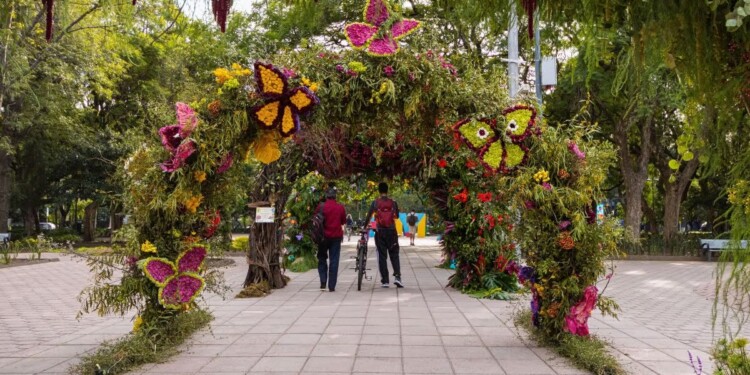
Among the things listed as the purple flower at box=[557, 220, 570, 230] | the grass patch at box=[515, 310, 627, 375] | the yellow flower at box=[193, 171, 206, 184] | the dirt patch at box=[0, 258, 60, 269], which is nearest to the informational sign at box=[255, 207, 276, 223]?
the yellow flower at box=[193, 171, 206, 184]

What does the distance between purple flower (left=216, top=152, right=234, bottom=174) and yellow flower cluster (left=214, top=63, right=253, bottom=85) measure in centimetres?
71

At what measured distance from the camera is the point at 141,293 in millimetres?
5230

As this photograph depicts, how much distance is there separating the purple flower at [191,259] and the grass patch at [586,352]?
3456mm

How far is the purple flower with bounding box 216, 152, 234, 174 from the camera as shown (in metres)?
5.53

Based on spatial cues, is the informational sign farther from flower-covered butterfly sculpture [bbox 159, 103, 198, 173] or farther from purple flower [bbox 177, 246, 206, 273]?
flower-covered butterfly sculpture [bbox 159, 103, 198, 173]

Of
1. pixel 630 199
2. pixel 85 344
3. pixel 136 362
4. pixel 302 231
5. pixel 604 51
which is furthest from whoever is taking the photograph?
pixel 630 199

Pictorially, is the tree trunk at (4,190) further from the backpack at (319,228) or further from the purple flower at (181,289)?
the purple flower at (181,289)

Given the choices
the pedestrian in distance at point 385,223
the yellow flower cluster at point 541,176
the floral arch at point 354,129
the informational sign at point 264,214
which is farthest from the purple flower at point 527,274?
the informational sign at point 264,214

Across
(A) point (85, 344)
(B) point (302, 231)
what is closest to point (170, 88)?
(B) point (302, 231)

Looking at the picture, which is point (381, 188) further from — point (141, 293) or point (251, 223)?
point (141, 293)

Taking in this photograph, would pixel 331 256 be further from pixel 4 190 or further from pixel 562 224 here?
pixel 4 190

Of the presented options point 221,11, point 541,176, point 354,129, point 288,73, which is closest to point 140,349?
point 288,73

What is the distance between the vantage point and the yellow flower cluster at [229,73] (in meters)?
5.46

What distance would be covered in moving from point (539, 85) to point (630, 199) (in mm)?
11314
